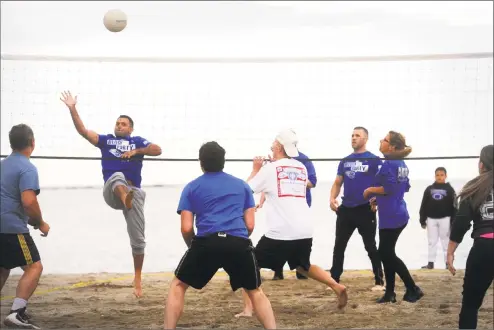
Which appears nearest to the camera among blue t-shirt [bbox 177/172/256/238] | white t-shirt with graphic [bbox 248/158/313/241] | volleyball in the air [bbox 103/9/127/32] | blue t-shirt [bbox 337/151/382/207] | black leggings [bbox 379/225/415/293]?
blue t-shirt [bbox 177/172/256/238]

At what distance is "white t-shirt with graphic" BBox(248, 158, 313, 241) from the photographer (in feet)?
22.6

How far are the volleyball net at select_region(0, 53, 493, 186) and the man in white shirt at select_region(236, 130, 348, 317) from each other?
309 cm

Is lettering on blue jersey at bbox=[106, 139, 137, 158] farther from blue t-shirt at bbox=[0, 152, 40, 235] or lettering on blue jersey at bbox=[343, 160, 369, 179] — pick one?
lettering on blue jersey at bbox=[343, 160, 369, 179]

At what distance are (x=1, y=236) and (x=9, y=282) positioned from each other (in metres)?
3.77

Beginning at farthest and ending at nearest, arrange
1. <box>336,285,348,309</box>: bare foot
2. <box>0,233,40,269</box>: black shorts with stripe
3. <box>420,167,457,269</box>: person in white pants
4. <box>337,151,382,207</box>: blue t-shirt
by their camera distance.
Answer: <box>420,167,457,269</box>: person in white pants < <box>337,151,382,207</box>: blue t-shirt < <box>336,285,348,309</box>: bare foot < <box>0,233,40,269</box>: black shorts with stripe

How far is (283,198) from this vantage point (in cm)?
688

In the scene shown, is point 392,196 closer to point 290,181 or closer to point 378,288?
point 378,288

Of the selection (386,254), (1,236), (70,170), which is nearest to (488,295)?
(386,254)

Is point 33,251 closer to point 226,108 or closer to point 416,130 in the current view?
point 226,108

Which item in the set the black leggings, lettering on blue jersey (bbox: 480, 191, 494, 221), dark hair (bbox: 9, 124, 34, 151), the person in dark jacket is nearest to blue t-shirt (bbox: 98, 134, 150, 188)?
dark hair (bbox: 9, 124, 34, 151)

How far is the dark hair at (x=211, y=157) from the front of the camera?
6082 mm

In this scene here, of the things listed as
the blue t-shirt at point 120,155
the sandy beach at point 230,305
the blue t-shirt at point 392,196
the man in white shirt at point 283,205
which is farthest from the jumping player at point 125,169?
the blue t-shirt at point 392,196

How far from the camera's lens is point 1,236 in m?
6.97

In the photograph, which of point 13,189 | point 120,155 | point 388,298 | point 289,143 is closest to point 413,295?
point 388,298
